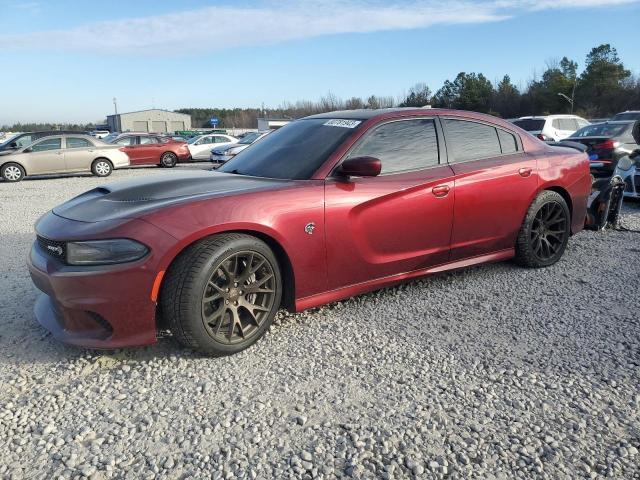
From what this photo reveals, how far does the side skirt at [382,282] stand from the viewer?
3.28m

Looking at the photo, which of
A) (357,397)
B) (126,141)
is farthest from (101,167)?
(357,397)

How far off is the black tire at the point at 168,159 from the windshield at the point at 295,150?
16418 mm

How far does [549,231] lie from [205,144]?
20585mm

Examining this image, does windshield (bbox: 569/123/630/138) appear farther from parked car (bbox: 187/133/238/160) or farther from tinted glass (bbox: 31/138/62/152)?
parked car (bbox: 187/133/238/160)

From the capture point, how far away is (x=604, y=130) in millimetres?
10398

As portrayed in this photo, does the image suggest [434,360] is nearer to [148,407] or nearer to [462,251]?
[462,251]

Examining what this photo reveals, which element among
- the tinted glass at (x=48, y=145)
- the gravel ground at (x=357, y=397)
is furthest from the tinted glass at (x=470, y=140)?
the tinted glass at (x=48, y=145)

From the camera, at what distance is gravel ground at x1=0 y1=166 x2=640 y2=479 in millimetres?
2070

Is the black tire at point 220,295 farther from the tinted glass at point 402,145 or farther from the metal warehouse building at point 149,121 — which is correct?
the metal warehouse building at point 149,121

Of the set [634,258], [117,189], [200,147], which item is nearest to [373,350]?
[117,189]

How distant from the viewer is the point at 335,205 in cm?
326

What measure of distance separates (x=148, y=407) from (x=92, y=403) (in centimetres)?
30

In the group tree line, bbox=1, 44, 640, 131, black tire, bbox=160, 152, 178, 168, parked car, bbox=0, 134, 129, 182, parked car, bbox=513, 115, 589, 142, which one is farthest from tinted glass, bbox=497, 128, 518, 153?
tree line, bbox=1, 44, 640, 131

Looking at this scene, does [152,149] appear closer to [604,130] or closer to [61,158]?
[61,158]
